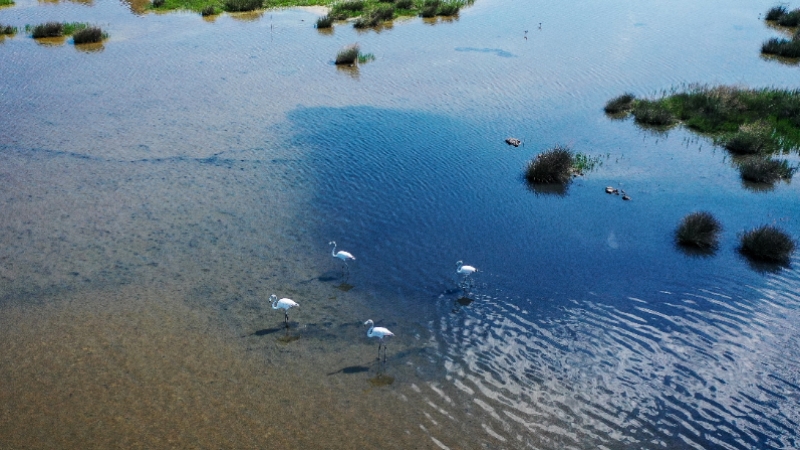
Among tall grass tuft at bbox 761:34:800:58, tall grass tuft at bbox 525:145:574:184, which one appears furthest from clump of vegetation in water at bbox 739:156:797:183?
tall grass tuft at bbox 761:34:800:58

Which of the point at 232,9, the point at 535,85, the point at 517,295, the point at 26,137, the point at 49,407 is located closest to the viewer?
the point at 49,407

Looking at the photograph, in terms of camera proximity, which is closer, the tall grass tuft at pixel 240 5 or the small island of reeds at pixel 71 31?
the small island of reeds at pixel 71 31

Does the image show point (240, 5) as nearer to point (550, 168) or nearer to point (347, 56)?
point (347, 56)

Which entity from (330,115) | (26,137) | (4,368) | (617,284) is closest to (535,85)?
(330,115)

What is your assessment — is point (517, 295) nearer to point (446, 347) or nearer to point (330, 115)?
point (446, 347)

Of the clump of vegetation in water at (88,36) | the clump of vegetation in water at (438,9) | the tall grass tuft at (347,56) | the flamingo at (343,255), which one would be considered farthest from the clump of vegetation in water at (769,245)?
the clump of vegetation in water at (88,36)

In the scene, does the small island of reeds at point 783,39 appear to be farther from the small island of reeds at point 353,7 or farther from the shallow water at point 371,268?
the small island of reeds at point 353,7

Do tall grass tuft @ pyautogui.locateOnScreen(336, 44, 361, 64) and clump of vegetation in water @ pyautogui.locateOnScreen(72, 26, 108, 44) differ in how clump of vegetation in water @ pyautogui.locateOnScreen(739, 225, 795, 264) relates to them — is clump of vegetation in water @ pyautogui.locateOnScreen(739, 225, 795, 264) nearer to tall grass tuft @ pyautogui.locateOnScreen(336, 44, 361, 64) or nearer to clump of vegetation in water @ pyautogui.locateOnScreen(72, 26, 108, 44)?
tall grass tuft @ pyautogui.locateOnScreen(336, 44, 361, 64)
